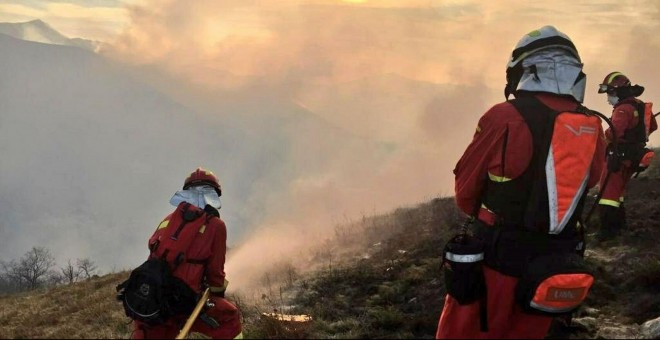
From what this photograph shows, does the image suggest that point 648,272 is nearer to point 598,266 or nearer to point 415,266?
point 598,266

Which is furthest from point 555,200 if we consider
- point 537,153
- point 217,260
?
point 217,260

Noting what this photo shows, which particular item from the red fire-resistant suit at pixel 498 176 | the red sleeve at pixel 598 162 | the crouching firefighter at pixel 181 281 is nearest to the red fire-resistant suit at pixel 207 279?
the crouching firefighter at pixel 181 281

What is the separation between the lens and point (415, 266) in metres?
9.19

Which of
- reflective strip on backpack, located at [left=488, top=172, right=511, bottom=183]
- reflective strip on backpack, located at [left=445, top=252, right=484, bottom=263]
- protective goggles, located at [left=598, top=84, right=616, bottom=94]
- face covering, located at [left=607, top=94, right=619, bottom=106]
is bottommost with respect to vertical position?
reflective strip on backpack, located at [left=445, top=252, right=484, bottom=263]

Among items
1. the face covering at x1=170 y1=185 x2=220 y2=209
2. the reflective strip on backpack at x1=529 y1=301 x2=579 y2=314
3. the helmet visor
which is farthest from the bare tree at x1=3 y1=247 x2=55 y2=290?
the reflective strip on backpack at x1=529 y1=301 x2=579 y2=314

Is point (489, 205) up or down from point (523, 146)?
down

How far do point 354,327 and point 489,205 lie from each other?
340 cm

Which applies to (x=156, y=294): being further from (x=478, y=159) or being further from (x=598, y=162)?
(x=598, y=162)

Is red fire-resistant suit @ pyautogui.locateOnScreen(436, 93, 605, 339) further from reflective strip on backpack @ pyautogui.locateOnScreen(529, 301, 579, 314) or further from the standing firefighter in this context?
the standing firefighter

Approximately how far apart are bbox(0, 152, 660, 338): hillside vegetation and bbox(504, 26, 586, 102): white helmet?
325cm

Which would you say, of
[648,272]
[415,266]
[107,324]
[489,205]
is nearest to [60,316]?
[107,324]

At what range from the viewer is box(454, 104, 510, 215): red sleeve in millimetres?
3176

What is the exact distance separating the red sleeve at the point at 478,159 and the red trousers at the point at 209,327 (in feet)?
8.84

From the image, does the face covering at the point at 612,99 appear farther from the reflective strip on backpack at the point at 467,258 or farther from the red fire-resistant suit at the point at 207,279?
the red fire-resistant suit at the point at 207,279
